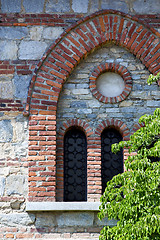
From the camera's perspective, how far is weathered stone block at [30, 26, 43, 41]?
666 cm

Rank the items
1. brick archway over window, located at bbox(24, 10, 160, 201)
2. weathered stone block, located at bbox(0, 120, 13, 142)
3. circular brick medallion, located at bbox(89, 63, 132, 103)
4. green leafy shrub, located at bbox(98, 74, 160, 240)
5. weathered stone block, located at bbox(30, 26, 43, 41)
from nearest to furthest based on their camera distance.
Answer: green leafy shrub, located at bbox(98, 74, 160, 240) < brick archway over window, located at bbox(24, 10, 160, 201) < weathered stone block, located at bbox(0, 120, 13, 142) < circular brick medallion, located at bbox(89, 63, 132, 103) < weathered stone block, located at bbox(30, 26, 43, 41)

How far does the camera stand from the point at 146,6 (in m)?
6.84

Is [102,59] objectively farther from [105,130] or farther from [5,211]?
[5,211]

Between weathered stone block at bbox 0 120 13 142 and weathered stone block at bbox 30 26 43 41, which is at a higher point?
weathered stone block at bbox 30 26 43 41

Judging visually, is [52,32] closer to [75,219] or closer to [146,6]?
[146,6]

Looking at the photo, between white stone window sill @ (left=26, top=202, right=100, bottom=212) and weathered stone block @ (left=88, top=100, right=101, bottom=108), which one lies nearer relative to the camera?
white stone window sill @ (left=26, top=202, right=100, bottom=212)

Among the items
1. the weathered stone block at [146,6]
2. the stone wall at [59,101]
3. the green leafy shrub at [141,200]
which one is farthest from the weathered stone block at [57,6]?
the green leafy shrub at [141,200]

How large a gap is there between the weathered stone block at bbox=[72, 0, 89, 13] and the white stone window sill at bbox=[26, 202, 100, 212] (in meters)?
3.14

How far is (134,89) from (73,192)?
1908 mm

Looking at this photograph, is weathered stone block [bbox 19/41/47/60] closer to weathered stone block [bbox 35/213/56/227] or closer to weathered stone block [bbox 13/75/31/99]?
weathered stone block [bbox 13/75/31/99]

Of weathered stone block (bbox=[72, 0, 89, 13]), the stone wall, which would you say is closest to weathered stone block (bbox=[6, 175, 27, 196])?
the stone wall

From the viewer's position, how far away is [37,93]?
6410 millimetres

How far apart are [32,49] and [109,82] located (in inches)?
53.4

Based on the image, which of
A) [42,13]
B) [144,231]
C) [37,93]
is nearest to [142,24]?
[42,13]
